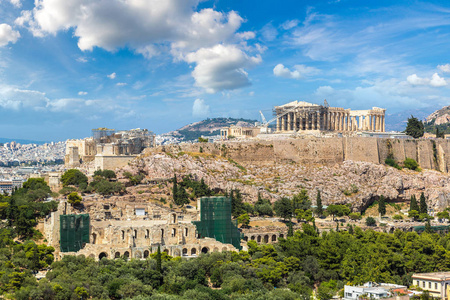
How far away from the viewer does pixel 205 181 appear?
53.2 metres

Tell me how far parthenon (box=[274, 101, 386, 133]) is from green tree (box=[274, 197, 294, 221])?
2462cm

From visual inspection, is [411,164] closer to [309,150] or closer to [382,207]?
[309,150]

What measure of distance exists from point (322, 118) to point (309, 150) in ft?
38.7

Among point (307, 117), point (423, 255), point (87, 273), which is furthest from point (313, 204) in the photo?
point (87, 273)

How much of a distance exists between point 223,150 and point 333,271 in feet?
95.3

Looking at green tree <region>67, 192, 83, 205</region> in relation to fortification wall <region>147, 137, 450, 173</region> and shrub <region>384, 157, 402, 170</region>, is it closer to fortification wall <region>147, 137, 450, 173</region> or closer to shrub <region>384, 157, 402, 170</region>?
fortification wall <region>147, 137, 450, 173</region>

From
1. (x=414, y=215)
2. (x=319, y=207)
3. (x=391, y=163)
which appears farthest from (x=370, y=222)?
(x=391, y=163)

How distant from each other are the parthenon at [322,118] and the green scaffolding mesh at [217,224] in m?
33.1

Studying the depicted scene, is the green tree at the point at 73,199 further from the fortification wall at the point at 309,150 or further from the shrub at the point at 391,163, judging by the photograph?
the shrub at the point at 391,163

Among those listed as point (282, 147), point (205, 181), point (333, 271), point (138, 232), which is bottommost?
point (333, 271)

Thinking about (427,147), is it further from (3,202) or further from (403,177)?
(3,202)

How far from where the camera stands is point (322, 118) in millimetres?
74125

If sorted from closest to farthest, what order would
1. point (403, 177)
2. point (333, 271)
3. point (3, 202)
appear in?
1. point (333, 271)
2. point (3, 202)
3. point (403, 177)

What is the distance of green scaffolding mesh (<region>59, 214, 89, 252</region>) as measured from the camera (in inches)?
1410
